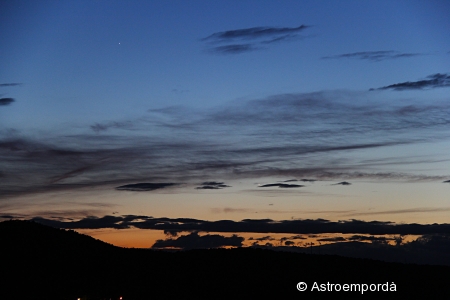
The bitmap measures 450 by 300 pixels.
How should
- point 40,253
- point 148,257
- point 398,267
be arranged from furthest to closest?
1. point 398,267
2. point 148,257
3. point 40,253

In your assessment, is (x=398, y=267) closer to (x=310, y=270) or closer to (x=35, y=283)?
(x=310, y=270)

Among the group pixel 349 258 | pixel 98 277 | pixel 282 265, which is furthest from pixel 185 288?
pixel 349 258

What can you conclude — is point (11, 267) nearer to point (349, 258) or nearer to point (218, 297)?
point (218, 297)

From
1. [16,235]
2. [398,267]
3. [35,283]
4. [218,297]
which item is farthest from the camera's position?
[398,267]

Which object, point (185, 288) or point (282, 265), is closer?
point (185, 288)

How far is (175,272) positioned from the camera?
87562 millimetres

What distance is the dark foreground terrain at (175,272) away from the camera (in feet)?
238

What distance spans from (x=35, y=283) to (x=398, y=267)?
6658cm

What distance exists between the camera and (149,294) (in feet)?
238

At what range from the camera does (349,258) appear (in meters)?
113

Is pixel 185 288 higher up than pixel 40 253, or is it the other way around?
pixel 40 253

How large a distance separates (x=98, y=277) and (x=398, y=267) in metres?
57.5

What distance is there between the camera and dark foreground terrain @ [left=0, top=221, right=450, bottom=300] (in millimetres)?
72562

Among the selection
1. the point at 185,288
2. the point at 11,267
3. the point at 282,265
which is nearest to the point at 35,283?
the point at 11,267
